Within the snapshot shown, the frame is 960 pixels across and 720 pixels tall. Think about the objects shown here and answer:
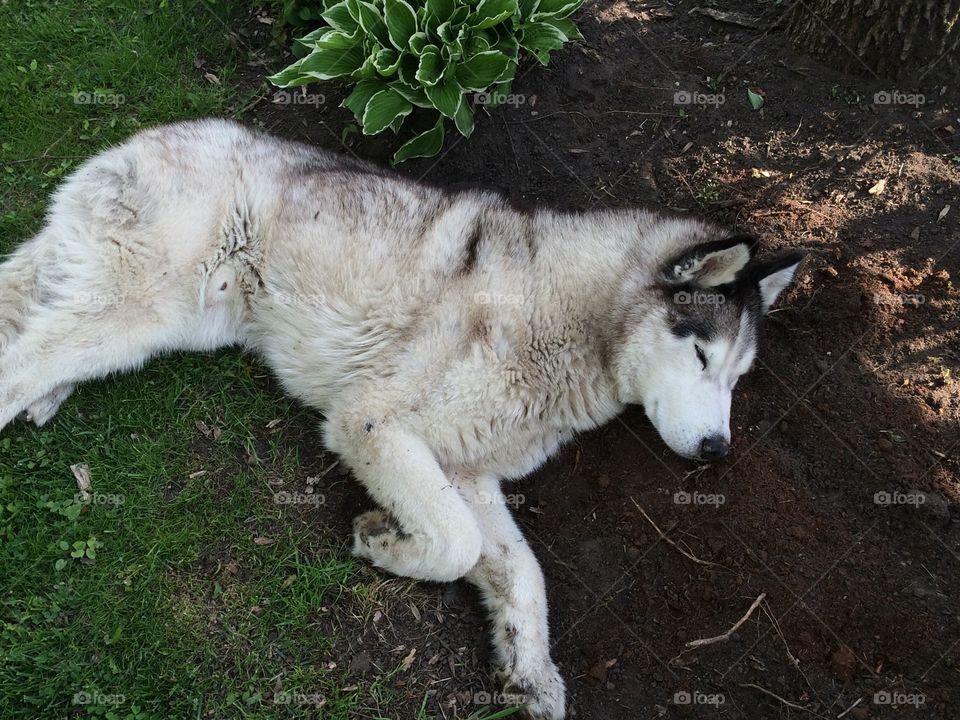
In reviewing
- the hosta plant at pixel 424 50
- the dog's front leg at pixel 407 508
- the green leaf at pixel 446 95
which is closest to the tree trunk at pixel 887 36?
the hosta plant at pixel 424 50

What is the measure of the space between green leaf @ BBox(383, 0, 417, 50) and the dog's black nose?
3343 mm

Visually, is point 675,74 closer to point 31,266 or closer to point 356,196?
point 356,196

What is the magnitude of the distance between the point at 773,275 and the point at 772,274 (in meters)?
0.15

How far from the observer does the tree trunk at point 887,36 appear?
5008 millimetres

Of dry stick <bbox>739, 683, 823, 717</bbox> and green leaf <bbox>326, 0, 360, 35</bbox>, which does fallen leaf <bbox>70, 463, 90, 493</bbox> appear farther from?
dry stick <bbox>739, 683, 823, 717</bbox>

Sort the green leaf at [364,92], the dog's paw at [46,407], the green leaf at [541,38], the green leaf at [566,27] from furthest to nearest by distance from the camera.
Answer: the green leaf at [566,27]
the green leaf at [541,38]
the green leaf at [364,92]
the dog's paw at [46,407]

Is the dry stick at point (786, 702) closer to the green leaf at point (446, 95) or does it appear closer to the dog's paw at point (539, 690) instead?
the dog's paw at point (539, 690)

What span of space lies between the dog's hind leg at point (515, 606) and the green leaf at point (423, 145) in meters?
2.60

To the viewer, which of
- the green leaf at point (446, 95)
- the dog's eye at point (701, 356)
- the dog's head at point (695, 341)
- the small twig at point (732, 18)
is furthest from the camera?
the small twig at point (732, 18)

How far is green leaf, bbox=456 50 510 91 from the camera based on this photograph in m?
4.90

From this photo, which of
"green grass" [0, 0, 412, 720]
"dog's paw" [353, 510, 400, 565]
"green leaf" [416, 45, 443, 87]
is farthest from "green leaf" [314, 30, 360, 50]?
"dog's paw" [353, 510, 400, 565]

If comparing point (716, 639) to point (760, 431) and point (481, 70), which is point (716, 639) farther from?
point (481, 70)

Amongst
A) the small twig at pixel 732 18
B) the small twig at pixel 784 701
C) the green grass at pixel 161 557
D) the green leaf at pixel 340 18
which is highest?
the small twig at pixel 732 18

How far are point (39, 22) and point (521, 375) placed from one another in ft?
17.0
